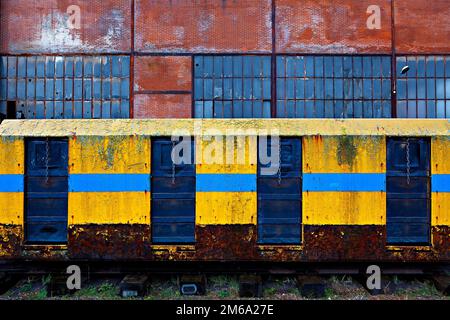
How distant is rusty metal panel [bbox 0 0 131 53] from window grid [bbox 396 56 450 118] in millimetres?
6697

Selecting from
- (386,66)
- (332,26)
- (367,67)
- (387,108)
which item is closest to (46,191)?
(332,26)

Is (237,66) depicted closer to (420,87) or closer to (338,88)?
(338,88)

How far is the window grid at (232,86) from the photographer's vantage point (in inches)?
292

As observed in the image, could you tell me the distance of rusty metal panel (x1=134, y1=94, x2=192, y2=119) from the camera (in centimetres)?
736

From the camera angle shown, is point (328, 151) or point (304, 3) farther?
point (304, 3)

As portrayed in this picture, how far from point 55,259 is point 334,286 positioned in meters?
4.36

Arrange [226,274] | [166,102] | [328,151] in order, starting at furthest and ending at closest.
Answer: [166,102]
[226,274]
[328,151]

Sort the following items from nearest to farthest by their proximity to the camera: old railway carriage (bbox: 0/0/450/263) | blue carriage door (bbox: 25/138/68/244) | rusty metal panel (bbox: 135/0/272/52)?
1. old railway carriage (bbox: 0/0/450/263)
2. blue carriage door (bbox: 25/138/68/244)
3. rusty metal panel (bbox: 135/0/272/52)

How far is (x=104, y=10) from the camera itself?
24.3ft

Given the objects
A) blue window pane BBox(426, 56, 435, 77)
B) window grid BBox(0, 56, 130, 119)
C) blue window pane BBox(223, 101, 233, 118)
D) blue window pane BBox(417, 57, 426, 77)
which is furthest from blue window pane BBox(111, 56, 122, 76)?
blue window pane BBox(426, 56, 435, 77)

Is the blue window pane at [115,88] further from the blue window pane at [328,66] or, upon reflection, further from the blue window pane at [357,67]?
the blue window pane at [357,67]

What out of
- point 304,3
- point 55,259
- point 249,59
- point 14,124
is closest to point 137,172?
point 55,259

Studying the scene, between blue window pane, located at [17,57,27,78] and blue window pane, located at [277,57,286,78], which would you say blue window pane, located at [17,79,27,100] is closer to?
blue window pane, located at [17,57,27,78]

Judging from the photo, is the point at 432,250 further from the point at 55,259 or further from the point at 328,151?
the point at 55,259
